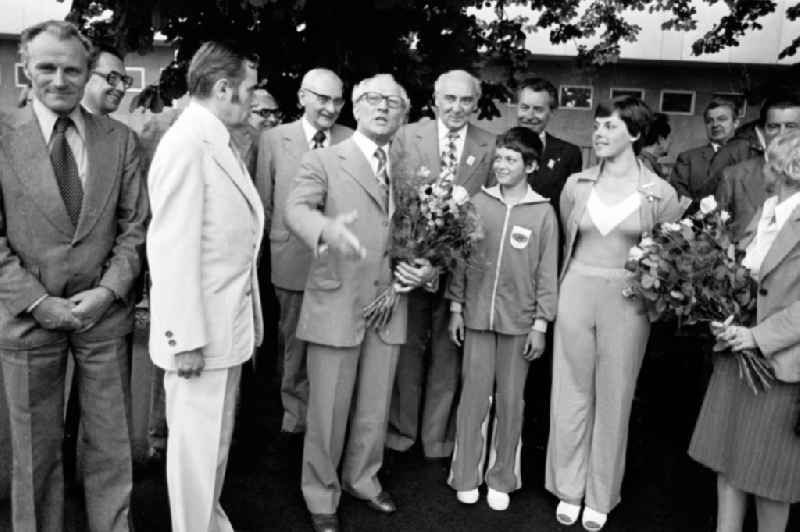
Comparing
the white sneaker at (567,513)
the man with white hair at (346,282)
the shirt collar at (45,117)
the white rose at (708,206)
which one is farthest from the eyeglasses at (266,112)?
the white sneaker at (567,513)

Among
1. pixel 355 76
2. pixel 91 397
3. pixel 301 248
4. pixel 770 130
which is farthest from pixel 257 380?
pixel 770 130

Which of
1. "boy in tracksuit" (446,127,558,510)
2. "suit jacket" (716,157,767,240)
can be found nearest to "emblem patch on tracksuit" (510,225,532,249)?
"boy in tracksuit" (446,127,558,510)

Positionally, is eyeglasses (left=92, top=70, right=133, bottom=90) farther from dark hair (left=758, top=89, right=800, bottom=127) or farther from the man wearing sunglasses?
dark hair (left=758, top=89, right=800, bottom=127)

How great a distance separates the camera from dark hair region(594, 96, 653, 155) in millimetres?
3859

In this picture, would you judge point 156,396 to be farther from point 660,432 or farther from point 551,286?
point 660,432

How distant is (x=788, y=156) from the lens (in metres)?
3.33

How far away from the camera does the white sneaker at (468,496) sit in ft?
13.4

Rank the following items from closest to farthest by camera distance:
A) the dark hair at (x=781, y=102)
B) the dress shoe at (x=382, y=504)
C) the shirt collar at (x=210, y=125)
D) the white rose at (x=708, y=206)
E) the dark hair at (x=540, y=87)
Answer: the shirt collar at (x=210, y=125), the white rose at (x=708, y=206), the dress shoe at (x=382, y=504), the dark hair at (x=781, y=102), the dark hair at (x=540, y=87)

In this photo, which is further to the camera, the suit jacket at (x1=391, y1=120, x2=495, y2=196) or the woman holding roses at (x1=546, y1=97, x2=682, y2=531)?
the suit jacket at (x1=391, y1=120, x2=495, y2=196)

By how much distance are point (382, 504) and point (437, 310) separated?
1197mm

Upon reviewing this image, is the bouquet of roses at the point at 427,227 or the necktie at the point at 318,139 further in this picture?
the necktie at the point at 318,139

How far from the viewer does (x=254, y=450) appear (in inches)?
184

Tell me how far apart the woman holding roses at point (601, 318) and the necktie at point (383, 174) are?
1.03m

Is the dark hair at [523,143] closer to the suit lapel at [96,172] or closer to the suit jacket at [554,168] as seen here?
the suit jacket at [554,168]
